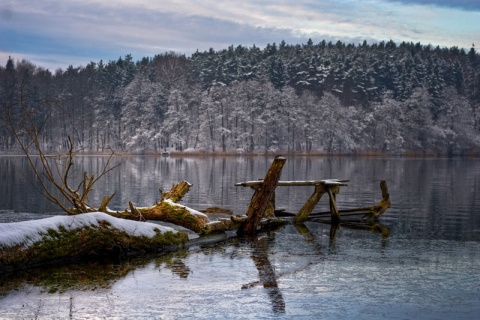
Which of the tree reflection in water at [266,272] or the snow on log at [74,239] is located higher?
the snow on log at [74,239]

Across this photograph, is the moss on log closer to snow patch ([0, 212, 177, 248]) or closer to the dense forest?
snow patch ([0, 212, 177, 248])

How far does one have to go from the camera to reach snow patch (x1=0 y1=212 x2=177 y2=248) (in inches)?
577

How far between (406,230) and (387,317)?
12.7 m

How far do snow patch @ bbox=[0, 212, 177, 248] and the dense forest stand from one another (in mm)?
99346

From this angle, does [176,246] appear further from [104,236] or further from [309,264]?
[309,264]

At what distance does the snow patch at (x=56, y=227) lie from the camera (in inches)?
577

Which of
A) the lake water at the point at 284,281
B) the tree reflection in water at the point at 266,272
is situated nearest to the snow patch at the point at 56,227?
the lake water at the point at 284,281

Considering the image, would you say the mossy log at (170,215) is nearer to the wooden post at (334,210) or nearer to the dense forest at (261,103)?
the wooden post at (334,210)

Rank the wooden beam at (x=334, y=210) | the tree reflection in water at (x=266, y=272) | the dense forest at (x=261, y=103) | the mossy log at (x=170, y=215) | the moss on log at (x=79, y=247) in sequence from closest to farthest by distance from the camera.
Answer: the tree reflection in water at (x=266, y=272), the moss on log at (x=79, y=247), the mossy log at (x=170, y=215), the wooden beam at (x=334, y=210), the dense forest at (x=261, y=103)

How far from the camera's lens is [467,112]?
139625mm

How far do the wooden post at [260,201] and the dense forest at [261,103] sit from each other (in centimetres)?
9612

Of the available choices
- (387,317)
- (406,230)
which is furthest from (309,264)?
(406,230)

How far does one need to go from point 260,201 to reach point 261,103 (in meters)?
112

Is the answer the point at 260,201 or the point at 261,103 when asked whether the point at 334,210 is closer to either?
the point at 260,201
